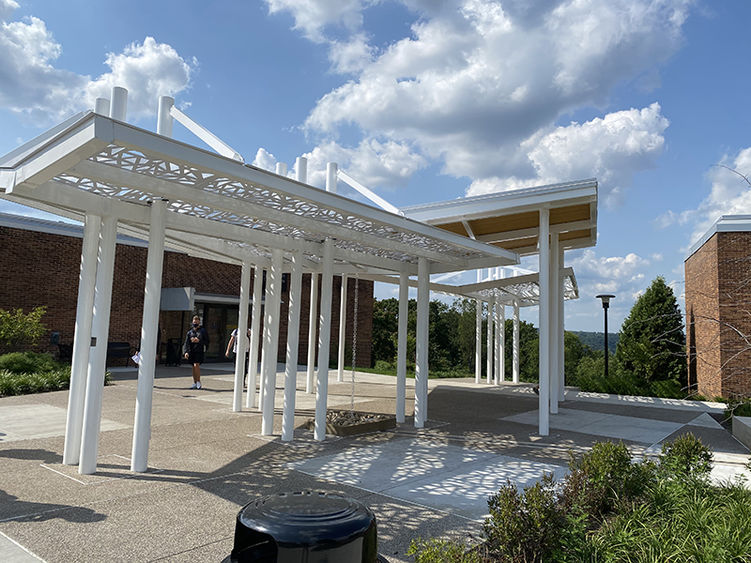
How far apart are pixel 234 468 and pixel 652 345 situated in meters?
17.6

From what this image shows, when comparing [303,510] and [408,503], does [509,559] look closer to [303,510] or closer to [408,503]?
[408,503]

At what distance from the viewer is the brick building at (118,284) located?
1725cm

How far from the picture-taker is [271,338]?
29.3 feet

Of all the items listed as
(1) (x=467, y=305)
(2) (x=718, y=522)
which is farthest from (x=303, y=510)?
(1) (x=467, y=305)

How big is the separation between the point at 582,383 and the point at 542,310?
10.3 metres

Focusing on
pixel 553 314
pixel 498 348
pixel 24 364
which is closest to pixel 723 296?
pixel 553 314

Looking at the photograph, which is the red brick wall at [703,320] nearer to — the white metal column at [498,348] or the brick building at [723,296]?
the brick building at [723,296]

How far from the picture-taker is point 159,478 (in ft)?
18.9

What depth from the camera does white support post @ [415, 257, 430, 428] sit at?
985cm

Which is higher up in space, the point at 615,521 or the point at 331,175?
the point at 331,175

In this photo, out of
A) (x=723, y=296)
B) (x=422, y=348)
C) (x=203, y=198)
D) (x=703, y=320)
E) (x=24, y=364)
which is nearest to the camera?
(x=203, y=198)

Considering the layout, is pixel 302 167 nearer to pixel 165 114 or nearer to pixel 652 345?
pixel 165 114

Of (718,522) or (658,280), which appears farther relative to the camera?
(658,280)

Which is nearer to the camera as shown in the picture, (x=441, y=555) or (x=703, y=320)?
(x=441, y=555)
